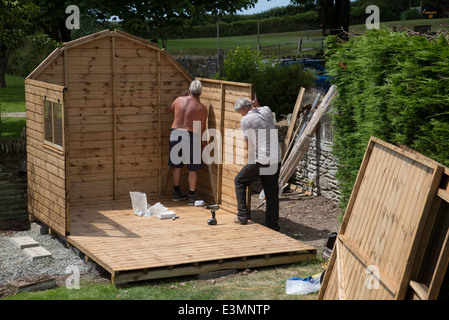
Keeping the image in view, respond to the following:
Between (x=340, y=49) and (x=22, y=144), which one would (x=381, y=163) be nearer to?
(x=340, y=49)

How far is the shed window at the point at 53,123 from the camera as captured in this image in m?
10.5

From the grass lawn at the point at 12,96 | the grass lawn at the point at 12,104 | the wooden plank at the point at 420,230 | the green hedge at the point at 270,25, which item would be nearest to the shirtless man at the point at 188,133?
the grass lawn at the point at 12,104

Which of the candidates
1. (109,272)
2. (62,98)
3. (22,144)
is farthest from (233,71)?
(109,272)

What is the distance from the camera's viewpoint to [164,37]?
771 inches

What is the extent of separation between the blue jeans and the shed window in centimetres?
287

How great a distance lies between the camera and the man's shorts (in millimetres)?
12016

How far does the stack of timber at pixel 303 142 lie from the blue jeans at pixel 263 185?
10.2 ft

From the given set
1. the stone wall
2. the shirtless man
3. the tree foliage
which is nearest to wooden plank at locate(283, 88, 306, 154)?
the stone wall

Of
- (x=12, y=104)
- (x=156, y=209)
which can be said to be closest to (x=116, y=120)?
(x=156, y=209)

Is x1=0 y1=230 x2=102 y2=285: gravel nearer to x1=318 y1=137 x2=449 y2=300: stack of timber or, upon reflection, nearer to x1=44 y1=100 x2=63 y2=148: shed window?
x1=44 y1=100 x2=63 y2=148: shed window

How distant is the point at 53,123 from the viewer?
10.7 metres

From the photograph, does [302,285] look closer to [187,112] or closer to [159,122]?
[187,112]

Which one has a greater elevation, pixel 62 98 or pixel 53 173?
pixel 62 98

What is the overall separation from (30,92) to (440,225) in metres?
7.80
